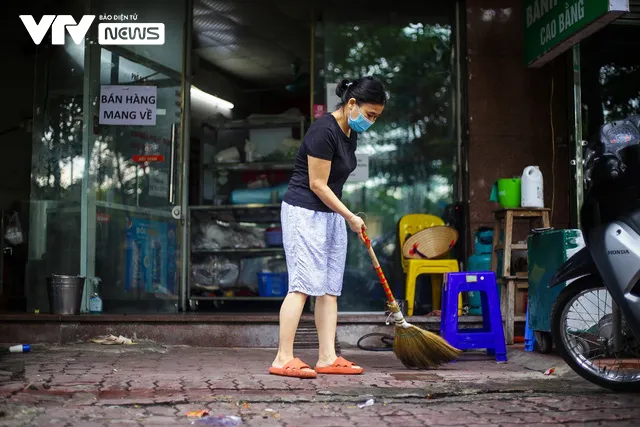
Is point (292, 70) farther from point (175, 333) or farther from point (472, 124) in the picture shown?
point (175, 333)

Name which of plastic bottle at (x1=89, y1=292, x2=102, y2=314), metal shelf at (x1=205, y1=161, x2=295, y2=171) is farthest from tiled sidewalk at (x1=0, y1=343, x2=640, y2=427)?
metal shelf at (x1=205, y1=161, x2=295, y2=171)

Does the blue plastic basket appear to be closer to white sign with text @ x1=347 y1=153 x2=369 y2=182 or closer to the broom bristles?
white sign with text @ x1=347 y1=153 x2=369 y2=182

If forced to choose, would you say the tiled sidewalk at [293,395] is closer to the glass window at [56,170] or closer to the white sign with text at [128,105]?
the glass window at [56,170]

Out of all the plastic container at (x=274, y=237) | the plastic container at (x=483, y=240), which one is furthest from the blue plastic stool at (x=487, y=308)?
the plastic container at (x=274, y=237)

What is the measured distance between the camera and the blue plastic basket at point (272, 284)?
927 cm

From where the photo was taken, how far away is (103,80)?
8219 millimetres

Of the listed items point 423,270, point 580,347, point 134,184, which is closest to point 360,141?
point 423,270

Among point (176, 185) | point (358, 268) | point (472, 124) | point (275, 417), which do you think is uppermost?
point (472, 124)

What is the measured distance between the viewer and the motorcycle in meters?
4.51

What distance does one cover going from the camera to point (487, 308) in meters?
6.36

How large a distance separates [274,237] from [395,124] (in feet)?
6.43

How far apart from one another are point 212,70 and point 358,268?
3520mm

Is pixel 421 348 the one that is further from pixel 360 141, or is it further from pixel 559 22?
pixel 360 141

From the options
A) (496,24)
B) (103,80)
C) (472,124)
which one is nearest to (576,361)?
(472,124)
